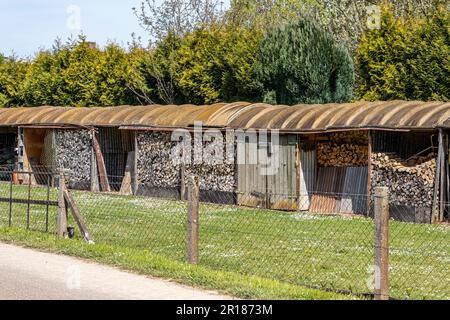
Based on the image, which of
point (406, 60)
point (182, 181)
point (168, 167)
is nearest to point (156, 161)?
point (168, 167)

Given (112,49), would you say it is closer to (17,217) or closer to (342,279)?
(17,217)

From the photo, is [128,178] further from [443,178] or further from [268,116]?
[443,178]

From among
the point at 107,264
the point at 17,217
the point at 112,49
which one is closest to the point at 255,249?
the point at 107,264

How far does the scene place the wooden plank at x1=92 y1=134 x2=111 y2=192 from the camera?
1239 inches

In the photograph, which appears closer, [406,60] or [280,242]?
[280,242]

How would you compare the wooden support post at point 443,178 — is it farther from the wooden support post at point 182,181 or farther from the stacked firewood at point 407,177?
the wooden support post at point 182,181

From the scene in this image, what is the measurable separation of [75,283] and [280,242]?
244 inches

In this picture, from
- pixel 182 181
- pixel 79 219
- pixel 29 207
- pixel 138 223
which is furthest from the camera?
pixel 182 181

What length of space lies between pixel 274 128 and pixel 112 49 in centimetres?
1831

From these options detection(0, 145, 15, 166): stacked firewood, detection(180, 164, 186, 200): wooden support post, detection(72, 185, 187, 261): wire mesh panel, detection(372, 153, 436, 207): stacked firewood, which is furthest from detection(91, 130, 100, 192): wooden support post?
detection(372, 153, 436, 207): stacked firewood

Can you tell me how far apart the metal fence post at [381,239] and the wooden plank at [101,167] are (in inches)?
869

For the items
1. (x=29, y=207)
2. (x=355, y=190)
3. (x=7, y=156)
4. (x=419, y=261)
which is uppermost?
(x=7, y=156)

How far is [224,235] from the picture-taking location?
18.0m

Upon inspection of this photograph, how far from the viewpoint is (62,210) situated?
1561cm
